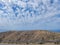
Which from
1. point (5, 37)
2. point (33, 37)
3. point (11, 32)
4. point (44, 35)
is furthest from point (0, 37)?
point (44, 35)

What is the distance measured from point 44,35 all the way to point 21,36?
76.2 feet

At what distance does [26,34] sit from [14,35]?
13.0 m

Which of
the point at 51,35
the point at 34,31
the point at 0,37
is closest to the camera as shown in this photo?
the point at 51,35

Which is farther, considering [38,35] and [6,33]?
[6,33]

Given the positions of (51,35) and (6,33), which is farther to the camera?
(6,33)

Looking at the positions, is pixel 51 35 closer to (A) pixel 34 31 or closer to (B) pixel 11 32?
(A) pixel 34 31

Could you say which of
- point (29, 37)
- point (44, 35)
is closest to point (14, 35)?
point (29, 37)

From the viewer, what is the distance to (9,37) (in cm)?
16625

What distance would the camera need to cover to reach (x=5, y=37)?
165625 mm

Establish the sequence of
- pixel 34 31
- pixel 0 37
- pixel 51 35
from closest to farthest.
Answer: pixel 51 35, pixel 0 37, pixel 34 31

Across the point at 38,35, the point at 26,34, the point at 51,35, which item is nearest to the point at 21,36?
the point at 26,34

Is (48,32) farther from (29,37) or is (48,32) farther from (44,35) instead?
(29,37)

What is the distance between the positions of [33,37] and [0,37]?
2939 cm

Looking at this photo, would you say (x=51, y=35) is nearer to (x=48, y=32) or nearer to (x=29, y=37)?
(x=48, y=32)
